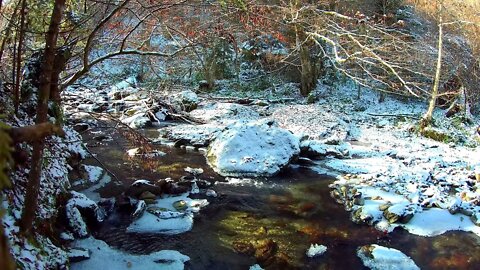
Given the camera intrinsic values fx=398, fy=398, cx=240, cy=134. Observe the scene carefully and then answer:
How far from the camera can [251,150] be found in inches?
389

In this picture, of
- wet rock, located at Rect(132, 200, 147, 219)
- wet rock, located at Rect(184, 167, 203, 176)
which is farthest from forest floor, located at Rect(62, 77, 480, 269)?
wet rock, located at Rect(132, 200, 147, 219)

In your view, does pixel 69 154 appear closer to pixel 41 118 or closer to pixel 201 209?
pixel 201 209

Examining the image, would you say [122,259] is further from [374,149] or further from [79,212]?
[374,149]

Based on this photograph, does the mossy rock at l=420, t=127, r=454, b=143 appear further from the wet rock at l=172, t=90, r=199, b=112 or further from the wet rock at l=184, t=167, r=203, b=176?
the wet rock at l=172, t=90, r=199, b=112

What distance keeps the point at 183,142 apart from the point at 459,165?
718cm

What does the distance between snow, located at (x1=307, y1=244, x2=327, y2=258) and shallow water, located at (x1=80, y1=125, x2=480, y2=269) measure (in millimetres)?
69

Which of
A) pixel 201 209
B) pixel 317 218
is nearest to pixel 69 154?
pixel 201 209

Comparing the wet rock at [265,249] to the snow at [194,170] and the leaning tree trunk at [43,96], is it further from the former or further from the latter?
Result: the snow at [194,170]

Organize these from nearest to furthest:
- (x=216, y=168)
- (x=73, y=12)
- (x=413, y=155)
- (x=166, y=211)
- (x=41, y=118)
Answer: (x=41, y=118) → (x=73, y=12) → (x=166, y=211) → (x=216, y=168) → (x=413, y=155)

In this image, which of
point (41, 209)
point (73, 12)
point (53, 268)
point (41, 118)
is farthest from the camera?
point (73, 12)

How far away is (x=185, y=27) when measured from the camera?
6.02 m

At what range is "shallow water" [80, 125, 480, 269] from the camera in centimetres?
564

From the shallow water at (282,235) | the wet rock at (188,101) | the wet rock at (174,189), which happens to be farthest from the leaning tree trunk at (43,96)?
the wet rock at (188,101)

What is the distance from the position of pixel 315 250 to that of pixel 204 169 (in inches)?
164
